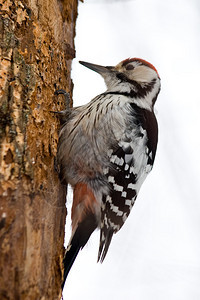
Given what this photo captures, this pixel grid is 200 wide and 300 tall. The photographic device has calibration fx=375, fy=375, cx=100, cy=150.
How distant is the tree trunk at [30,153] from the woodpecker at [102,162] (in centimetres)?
20

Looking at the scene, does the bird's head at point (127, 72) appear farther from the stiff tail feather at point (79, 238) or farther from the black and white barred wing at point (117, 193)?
the stiff tail feather at point (79, 238)

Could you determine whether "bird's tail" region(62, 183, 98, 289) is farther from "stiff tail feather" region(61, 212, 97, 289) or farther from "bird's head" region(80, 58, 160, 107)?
"bird's head" region(80, 58, 160, 107)

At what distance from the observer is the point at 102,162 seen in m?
2.50

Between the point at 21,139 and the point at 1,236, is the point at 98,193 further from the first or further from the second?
the point at 1,236

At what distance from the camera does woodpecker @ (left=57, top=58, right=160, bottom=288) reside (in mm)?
2480

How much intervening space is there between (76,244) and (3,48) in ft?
4.25

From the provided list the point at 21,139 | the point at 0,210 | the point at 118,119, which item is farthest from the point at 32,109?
the point at 118,119

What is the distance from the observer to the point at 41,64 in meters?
2.14

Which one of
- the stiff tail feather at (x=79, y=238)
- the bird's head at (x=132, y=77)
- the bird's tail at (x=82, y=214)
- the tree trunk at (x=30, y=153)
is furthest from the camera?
the bird's head at (x=132, y=77)

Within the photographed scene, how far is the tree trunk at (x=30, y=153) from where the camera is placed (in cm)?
153

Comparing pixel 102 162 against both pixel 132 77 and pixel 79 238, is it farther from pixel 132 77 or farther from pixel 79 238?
pixel 132 77

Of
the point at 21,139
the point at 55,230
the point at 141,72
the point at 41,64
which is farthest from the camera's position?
the point at 141,72

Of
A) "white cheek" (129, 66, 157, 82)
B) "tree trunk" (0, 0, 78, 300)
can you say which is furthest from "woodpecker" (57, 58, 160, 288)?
"white cheek" (129, 66, 157, 82)

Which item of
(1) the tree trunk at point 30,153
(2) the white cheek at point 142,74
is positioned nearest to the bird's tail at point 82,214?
→ (1) the tree trunk at point 30,153
